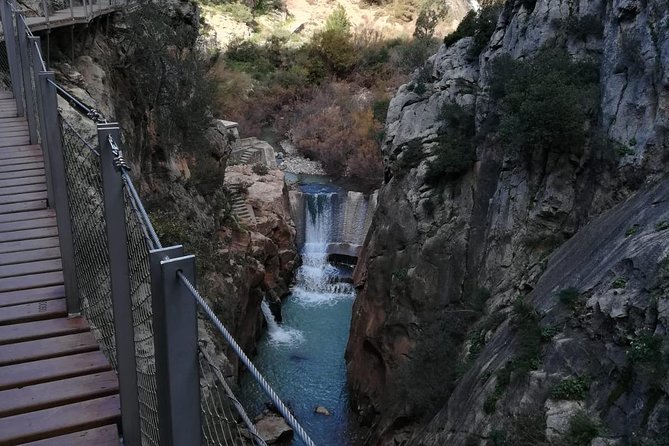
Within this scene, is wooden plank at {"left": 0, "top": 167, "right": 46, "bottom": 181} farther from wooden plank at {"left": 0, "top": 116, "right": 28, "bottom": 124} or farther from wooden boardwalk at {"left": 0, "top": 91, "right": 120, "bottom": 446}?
wooden plank at {"left": 0, "top": 116, "right": 28, "bottom": 124}

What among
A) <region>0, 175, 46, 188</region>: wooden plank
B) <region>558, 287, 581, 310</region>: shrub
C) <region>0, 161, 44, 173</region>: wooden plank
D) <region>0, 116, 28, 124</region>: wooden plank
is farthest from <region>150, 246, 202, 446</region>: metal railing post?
<region>558, 287, 581, 310</region>: shrub

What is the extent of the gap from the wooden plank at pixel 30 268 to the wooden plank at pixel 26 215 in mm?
938

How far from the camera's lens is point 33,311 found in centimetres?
430

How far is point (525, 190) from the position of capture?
580 inches

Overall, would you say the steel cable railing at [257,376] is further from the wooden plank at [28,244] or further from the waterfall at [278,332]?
the waterfall at [278,332]

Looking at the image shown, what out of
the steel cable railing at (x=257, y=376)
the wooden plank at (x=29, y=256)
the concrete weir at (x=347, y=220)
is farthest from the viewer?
the concrete weir at (x=347, y=220)

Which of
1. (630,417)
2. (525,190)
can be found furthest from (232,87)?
(630,417)

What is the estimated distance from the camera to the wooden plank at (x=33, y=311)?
13.8ft

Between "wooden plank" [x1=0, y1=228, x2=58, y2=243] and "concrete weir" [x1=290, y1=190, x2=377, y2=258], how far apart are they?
2310 cm

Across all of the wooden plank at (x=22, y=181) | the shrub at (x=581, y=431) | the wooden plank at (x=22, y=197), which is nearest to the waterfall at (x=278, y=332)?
the shrub at (x=581, y=431)

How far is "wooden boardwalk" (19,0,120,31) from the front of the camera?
13.5 m

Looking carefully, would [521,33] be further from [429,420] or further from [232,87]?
[232,87]

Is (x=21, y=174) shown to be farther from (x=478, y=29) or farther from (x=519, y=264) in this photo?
(x=478, y=29)

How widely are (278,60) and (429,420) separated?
40.4m
